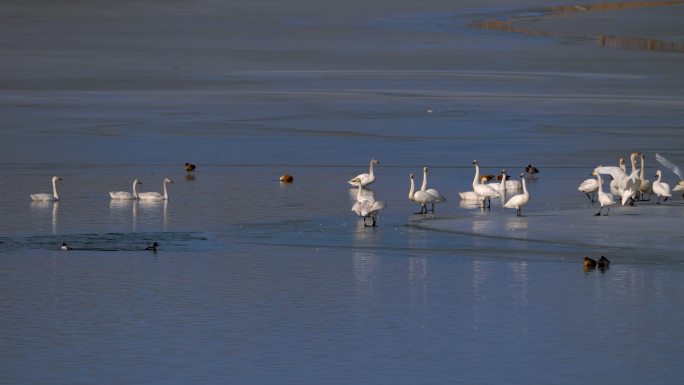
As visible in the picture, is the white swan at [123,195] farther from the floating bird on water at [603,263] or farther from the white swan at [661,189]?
the floating bird on water at [603,263]

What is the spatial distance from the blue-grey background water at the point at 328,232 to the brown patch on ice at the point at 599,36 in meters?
6.75

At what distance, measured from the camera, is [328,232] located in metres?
14.8

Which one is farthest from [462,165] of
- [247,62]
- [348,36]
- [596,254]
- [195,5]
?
[195,5]

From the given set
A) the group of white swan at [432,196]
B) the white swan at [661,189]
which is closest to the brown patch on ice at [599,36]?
the group of white swan at [432,196]

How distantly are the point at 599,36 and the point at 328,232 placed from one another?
35.4 metres

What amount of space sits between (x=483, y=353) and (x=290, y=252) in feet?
13.6

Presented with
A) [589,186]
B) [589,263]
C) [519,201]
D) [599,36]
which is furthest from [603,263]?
[599,36]

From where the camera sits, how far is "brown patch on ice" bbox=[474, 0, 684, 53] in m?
44.7

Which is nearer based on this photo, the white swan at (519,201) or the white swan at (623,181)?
the white swan at (519,201)

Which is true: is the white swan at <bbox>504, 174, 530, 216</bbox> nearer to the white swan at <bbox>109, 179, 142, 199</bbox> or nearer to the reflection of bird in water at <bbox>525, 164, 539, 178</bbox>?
the reflection of bird in water at <bbox>525, 164, 539, 178</bbox>

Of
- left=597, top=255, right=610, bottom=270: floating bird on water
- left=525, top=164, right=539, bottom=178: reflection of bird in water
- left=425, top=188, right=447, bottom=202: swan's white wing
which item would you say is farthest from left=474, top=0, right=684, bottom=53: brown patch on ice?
left=597, top=255, right=610, bottom=270: floating bird on water

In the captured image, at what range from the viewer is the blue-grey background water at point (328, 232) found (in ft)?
32.2

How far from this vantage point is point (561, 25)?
53125mm

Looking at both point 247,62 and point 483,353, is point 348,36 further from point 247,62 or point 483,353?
point 483,353
